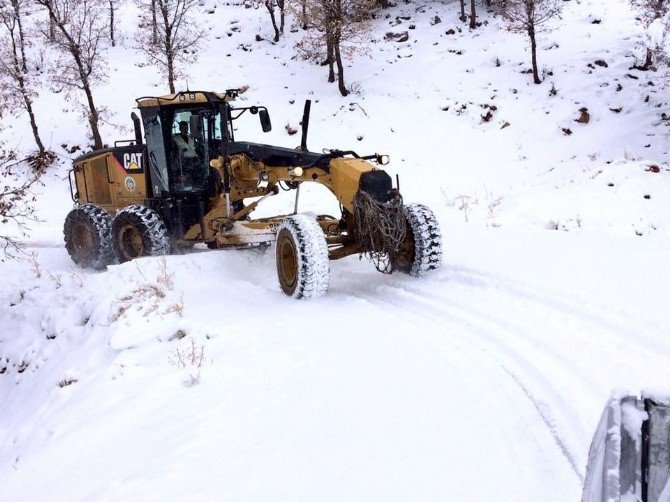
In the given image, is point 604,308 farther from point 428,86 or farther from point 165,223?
point 428,86

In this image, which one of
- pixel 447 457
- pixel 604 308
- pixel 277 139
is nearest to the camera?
pixel 447 457

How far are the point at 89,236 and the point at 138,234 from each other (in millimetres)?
1483

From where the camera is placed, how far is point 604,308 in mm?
5121

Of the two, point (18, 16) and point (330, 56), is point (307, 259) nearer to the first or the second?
point (330, 56)

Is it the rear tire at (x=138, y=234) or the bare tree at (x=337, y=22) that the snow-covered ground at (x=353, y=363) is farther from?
the bare tree at (x=337, y=22)

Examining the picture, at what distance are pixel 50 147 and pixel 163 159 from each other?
57.0 feet

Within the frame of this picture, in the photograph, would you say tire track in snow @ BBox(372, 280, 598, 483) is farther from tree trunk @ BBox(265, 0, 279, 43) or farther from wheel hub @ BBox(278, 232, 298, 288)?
tree trunk @ BBox(265, 0, 279, 43)

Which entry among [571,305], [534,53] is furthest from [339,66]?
[571,305]

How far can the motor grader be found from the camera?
6.49 meters

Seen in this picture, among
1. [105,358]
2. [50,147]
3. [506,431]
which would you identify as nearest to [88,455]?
[105,358]

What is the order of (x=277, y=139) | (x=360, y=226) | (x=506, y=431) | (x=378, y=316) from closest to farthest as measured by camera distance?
1. (x=506, y=431)
2. (x=378, y=316)
3. (x=360, y=226)
4. (x=277, y=139)

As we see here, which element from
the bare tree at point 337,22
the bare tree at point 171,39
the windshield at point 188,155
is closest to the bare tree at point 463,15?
the bare tree at point 337,22

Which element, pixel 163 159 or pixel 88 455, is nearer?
pixel 88 455

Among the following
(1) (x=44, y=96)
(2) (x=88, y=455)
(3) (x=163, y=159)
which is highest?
(1) (x=44, y=96)
